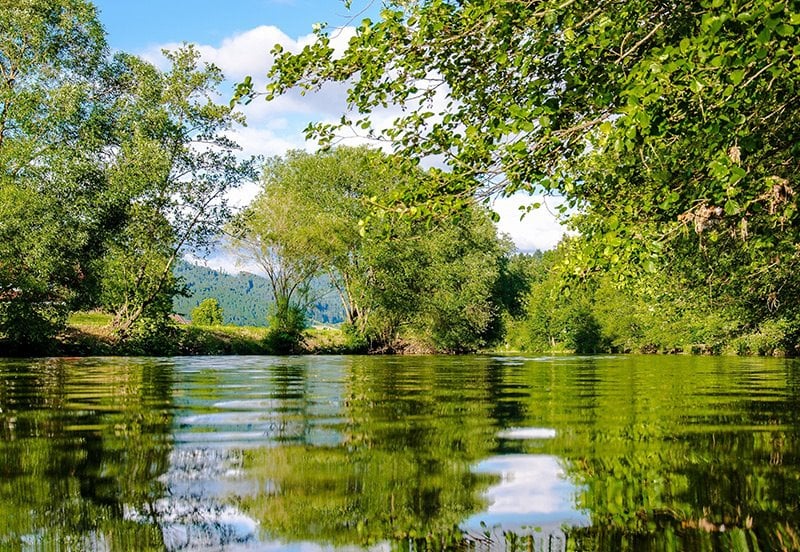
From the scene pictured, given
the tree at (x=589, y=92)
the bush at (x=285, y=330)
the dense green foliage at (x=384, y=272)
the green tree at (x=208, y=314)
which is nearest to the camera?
the tree at (x=589, y=92)

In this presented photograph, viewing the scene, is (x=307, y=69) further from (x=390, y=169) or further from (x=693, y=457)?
(x=693, y=457)

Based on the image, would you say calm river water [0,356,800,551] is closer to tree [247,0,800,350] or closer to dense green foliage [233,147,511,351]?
tree [247,0,800,350]

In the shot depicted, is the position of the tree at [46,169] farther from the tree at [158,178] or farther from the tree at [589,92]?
the tree at [589,92]

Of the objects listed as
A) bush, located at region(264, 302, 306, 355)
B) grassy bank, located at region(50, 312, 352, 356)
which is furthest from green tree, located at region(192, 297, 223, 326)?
bush, located at region(264, 302, 306, 355)

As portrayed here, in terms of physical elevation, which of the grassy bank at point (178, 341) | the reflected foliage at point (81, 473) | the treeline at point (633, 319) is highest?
the treeline at point (633, 319)

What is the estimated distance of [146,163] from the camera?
111 ft

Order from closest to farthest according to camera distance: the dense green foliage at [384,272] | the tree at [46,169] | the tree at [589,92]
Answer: the tree at [589,92] < the tree at [46,169] < the dense green foliage at [384,272]

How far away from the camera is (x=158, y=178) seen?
34375 millimetres

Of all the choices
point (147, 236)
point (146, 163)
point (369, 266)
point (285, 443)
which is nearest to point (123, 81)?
point (146, 163)

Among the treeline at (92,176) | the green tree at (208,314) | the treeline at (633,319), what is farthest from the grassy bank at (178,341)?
the green tree at (208,314)

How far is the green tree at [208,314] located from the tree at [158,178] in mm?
48017

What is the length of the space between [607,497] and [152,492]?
7.52ft

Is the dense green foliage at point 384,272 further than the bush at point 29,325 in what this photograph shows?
Yes

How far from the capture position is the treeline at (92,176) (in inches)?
1204
